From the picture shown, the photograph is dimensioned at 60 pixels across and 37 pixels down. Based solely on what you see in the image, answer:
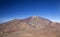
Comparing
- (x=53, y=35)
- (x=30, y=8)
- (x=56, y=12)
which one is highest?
(x=30, y=8)

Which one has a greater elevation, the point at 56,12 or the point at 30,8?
the point at 30,8

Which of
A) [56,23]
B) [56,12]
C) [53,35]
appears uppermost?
[56,12]

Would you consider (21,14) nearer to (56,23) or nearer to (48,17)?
(48,17)

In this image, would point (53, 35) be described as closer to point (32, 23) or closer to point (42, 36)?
point (42, 36)

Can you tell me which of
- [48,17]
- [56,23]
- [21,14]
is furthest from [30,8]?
[56,23]

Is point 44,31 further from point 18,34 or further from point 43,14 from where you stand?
point 18,34

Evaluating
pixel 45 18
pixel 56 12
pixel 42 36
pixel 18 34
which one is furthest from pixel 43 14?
pixel 18 34

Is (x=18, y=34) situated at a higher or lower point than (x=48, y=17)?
lower
